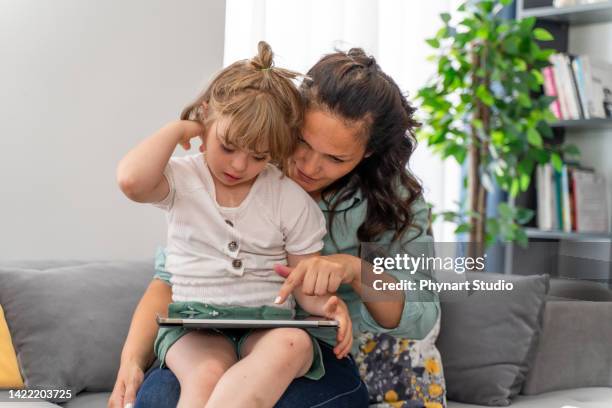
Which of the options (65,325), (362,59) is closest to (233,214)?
(362,59)

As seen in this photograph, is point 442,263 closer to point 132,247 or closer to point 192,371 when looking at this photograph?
point 192,371

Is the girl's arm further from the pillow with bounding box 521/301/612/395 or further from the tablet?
the pillow with bounding box 521/301/612/395

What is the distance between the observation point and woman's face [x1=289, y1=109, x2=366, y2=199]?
1.50 meters

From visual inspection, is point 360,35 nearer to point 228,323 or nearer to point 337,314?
point 337,314

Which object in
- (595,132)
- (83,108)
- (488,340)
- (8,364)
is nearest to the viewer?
(8,364)

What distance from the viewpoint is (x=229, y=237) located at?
1450 mm

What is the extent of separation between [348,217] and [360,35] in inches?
54.2

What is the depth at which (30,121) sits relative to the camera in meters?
2.15

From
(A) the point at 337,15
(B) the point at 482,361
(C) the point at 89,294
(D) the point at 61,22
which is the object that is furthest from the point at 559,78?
(C) the point at 89,294

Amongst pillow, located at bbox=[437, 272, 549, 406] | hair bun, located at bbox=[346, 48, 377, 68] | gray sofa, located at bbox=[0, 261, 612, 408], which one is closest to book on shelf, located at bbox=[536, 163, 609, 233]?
gray sofa, located at bbox=[0, 261, 612, 408]

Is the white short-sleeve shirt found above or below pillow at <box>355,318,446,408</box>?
above

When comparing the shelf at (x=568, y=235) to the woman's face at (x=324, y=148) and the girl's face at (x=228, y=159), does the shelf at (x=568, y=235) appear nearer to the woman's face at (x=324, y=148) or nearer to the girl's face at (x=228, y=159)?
the woman's face at (x=324, y=148)

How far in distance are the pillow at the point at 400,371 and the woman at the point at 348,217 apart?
0.08 m
